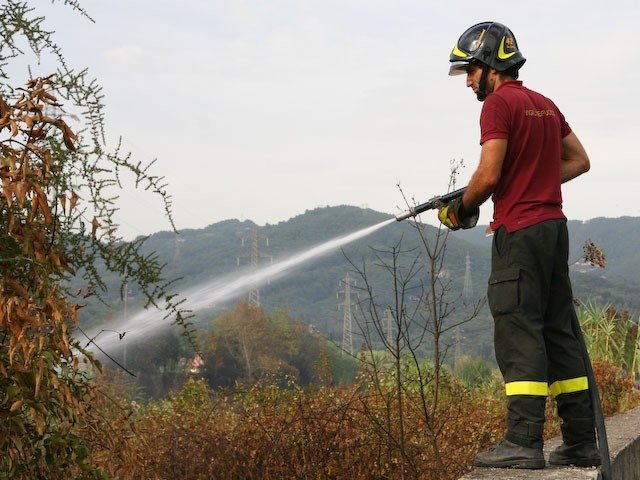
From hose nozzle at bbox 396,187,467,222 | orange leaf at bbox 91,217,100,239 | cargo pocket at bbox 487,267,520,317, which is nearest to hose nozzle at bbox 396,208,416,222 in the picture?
hose nozzle at bbox 396,187,467,222

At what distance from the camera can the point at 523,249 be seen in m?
3.95

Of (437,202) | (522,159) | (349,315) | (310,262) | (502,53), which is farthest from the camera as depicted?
(310,262)

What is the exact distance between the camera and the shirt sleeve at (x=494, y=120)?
3.93 m

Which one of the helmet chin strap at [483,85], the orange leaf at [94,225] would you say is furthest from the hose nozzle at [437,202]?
the orange leaf at [94,225]

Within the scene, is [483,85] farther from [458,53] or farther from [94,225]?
[94,225]

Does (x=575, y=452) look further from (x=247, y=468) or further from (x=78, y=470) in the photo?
(x=247, y=468)

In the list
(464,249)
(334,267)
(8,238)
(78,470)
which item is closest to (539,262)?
(78,470)

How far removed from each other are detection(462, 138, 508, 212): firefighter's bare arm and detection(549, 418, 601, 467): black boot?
1214 millimetres

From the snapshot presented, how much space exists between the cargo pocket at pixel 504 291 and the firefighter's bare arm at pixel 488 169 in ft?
1.23

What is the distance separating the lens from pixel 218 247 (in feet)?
451

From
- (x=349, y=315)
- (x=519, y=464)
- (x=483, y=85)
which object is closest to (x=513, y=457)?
(x=519, y=464)

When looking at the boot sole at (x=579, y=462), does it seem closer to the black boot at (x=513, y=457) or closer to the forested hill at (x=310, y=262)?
the black boot at (x=513, y=457)

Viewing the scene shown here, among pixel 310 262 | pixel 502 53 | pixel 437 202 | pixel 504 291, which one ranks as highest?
pixel 502 53

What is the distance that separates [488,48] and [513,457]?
1927 millimetres
